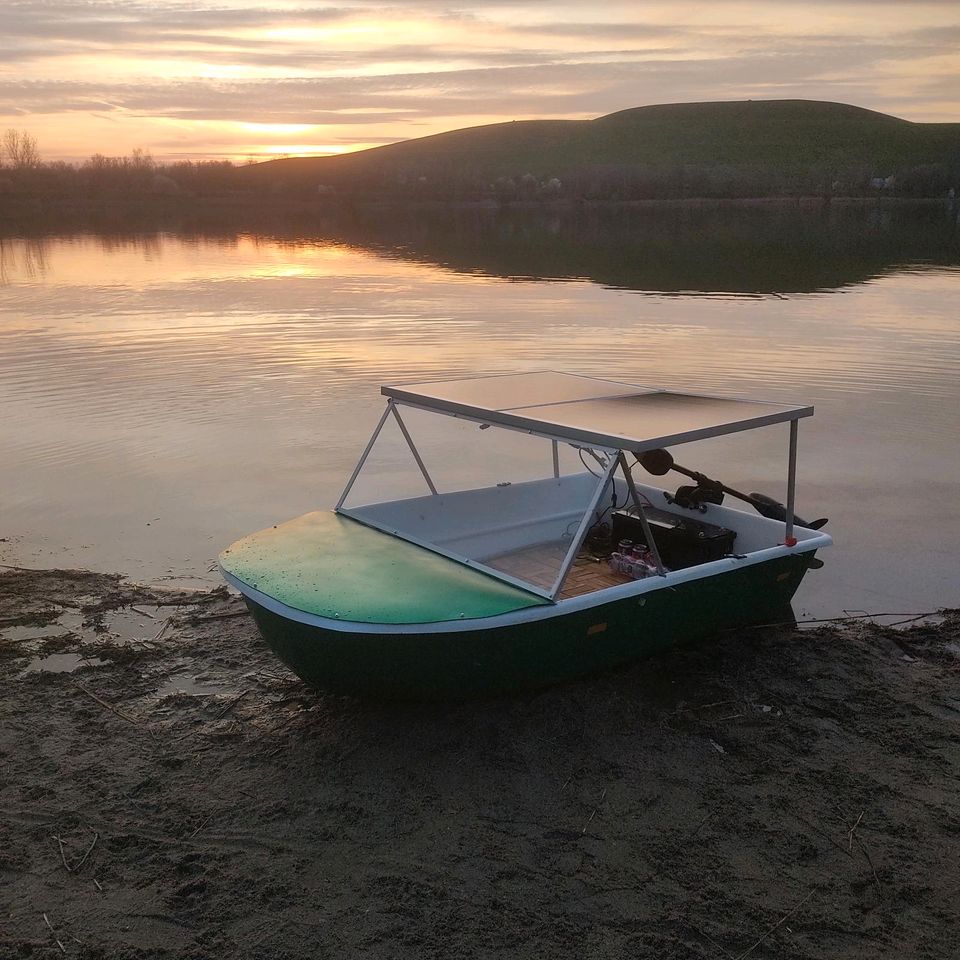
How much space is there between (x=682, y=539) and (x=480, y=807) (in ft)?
11.6

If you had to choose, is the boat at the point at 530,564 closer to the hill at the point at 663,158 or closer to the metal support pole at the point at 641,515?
the metal support pole at the point at 641,515

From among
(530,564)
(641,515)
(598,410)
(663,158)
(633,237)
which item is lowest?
(530,564)

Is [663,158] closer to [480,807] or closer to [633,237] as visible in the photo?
[633,237]

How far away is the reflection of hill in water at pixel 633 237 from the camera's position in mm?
42188

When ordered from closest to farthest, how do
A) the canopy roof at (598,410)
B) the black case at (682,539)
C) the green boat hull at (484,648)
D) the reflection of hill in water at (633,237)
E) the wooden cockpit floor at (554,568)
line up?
the green boat hull at (484,648) < the canopy roof at (598,410) < the wooden cockpit floor at (554,568) < the black case at (682,539) < the reflection of hill in water at (633,237)

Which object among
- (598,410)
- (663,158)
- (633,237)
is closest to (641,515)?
(598,410)

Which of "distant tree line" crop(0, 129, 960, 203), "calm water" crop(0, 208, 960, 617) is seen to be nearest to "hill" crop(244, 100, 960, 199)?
"distant tree line" crop(0, 129, 960, 203)

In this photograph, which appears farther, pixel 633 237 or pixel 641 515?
pixel 633 237

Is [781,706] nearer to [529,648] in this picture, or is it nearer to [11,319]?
[529,648]

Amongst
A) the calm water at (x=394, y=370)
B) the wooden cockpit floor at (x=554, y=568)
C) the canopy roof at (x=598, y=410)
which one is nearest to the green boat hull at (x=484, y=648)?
the wooden cockpit floor at (x=554, y=568)

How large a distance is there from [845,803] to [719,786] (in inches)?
29.9

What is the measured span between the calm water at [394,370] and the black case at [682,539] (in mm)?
1389

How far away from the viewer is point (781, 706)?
24.2 feet

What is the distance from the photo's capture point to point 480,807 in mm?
6059
